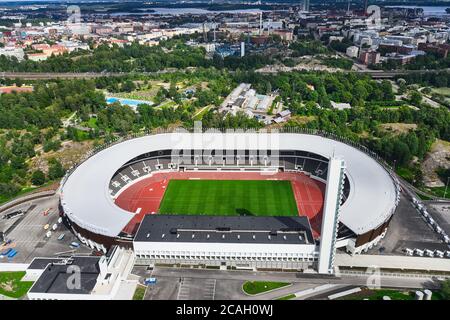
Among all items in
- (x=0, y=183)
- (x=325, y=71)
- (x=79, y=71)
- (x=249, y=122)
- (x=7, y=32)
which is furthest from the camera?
(x=7, y=32)

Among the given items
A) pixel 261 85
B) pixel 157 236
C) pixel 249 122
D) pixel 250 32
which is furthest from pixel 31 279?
pixel 250 32

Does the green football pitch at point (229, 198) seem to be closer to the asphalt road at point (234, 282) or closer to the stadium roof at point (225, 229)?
the stadium roof at point (225, 229)

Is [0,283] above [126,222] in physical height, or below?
below

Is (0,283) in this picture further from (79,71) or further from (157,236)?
(79,71)

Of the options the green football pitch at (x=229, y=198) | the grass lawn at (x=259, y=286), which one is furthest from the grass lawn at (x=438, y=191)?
the grass lawn at (x=259, y=286)

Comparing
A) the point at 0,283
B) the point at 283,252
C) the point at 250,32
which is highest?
the point at 250,32

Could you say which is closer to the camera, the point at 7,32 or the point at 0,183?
the point at 0,183

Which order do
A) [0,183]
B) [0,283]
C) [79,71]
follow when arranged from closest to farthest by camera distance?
[0,283], [0,183], [79,71]
